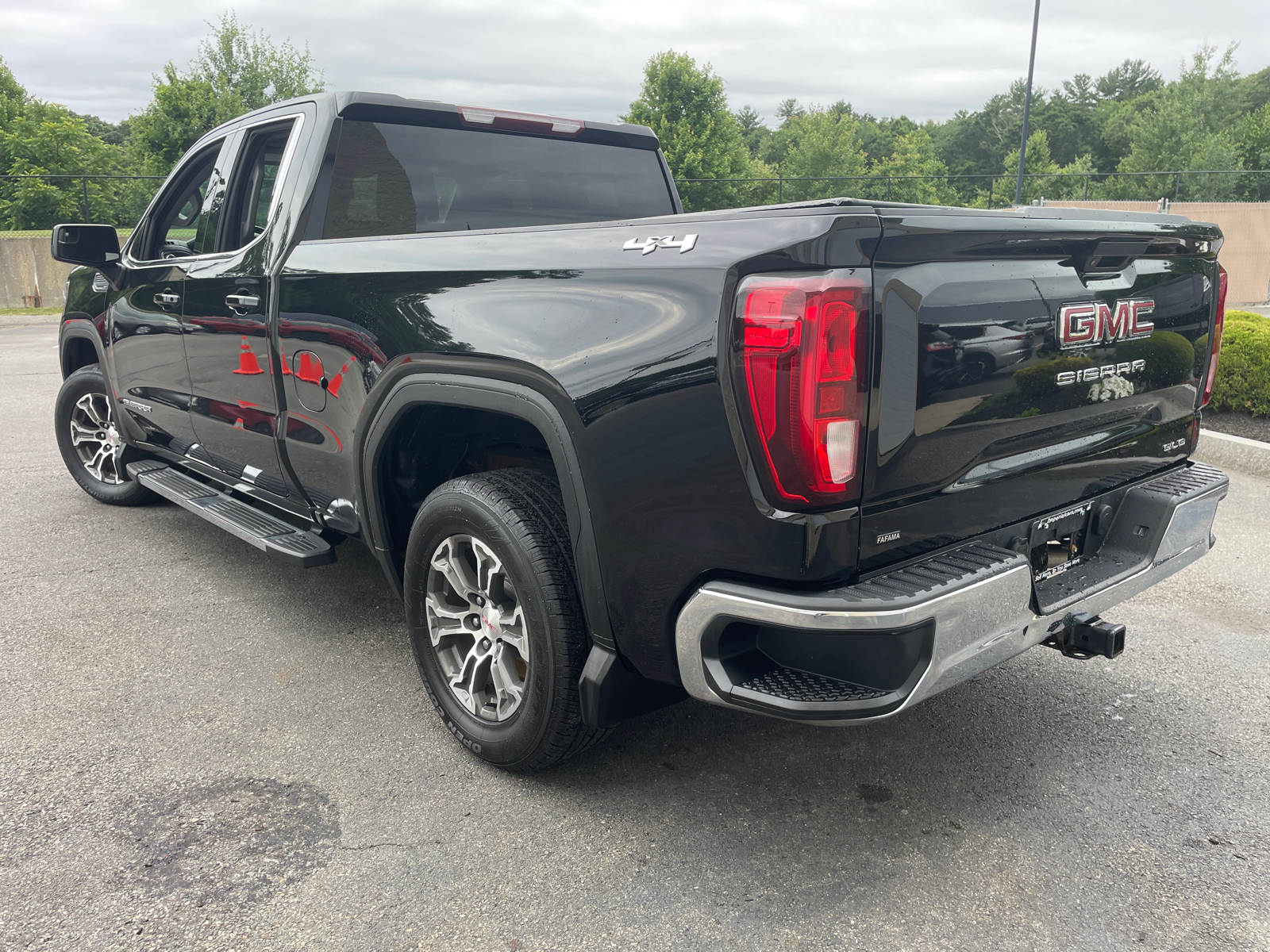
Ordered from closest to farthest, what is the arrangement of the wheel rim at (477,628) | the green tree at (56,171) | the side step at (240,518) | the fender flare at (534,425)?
the fender flare at (534,425) < the wheel rim at (477,628) < the side step at (240,518) < the green tree at (56,171)

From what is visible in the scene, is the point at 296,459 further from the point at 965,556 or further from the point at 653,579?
the point at 965,556

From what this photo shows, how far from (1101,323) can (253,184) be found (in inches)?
130

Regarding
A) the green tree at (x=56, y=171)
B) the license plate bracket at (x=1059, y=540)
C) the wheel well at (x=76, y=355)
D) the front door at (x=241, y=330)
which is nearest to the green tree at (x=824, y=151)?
the green tree at (x=56, y=171)

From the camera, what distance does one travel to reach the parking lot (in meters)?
2.16

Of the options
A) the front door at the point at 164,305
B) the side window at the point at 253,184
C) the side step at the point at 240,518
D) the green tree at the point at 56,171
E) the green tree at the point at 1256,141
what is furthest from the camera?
the green tree at the point at 1256,141

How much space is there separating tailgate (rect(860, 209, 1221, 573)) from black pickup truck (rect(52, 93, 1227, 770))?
0.01 metres

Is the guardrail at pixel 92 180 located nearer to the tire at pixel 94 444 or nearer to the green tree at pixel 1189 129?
the tire at pixel 94 444

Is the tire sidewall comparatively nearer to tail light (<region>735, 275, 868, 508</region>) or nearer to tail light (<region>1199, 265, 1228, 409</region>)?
tail light (<region>735, 275, 868, 508</region>)

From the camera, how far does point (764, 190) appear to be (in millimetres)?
32781

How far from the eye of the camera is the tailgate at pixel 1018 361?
1.98m

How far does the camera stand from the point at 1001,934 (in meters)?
2.11

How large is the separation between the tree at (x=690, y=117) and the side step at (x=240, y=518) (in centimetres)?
4840

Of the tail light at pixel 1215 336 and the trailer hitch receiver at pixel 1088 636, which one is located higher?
the tail light at pixel 1215 336

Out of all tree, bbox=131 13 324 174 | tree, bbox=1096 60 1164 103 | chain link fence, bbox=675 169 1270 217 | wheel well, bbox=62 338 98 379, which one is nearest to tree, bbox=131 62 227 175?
tree, bbox=131 13 324 174
